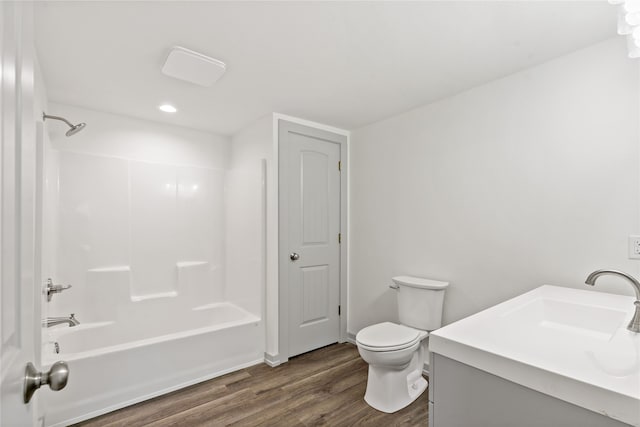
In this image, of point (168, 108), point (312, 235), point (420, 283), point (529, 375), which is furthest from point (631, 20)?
point (168, 108)

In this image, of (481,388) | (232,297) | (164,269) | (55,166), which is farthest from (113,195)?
(481,388)

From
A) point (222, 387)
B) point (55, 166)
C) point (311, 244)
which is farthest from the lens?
point (311, 244)

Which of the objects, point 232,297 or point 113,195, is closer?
point 113,195

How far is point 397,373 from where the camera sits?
7.03 feet

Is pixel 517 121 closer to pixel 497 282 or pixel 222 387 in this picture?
pixel 497 282

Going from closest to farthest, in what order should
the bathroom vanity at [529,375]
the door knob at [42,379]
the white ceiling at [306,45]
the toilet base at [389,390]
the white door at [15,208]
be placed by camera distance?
the white door at [15,208], the door knob at [42,379], the bathroom vanity at [529,375], the white ceiling at [306,45], the toilet base at [389,390]

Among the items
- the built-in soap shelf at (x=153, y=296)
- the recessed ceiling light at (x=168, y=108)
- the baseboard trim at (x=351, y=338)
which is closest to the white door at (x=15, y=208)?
the recessed ceiling light at (x=168, y=108)

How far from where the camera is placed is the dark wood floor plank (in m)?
1.98

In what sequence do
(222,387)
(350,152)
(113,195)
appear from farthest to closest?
(350,152)
(113,195)
(222,387)

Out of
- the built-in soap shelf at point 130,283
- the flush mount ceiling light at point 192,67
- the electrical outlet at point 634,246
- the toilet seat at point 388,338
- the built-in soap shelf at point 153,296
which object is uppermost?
the flush mount ceiling light at point 192,67

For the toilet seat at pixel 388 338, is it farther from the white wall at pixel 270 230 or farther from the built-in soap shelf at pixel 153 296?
the built-in soap shelf at pixel 153 296

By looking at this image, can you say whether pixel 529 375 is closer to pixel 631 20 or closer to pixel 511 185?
pixel 631 20

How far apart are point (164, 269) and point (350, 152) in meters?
2.25

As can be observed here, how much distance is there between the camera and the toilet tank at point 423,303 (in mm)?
2369
